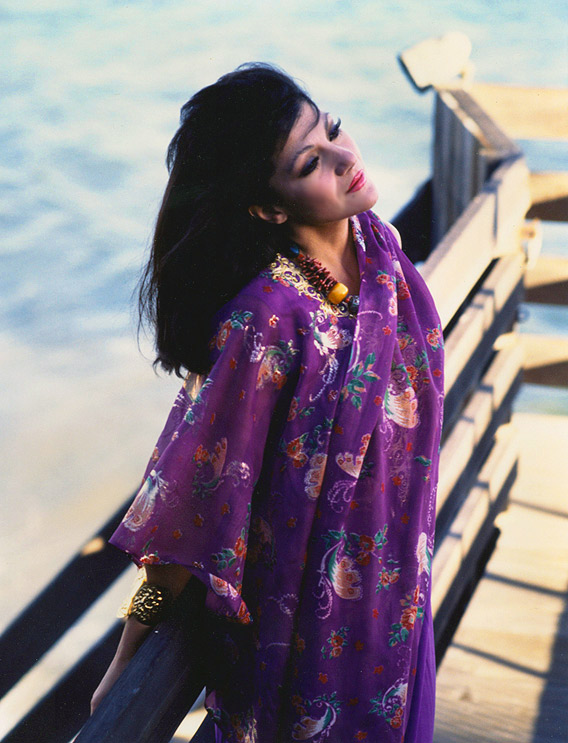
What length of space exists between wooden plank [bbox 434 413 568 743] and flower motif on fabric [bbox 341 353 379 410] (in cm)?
188

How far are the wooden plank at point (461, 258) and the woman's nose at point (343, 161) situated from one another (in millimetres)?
737

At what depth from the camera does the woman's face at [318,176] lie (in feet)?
3.38

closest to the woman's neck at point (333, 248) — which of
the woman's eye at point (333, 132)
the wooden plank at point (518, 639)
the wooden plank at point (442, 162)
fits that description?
the woman's eye at point (333, 132)

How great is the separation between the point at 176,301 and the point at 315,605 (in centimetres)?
39

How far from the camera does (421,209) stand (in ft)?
14.7

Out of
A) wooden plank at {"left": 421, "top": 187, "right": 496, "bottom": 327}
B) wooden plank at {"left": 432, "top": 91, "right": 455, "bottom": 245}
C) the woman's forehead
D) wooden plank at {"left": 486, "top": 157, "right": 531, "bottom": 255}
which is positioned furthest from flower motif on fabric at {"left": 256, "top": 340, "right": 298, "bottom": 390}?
wooden plank at {"left": 432, "top": 91, "right": 455, "bottom": 245}

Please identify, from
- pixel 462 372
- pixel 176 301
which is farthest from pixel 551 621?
pixel 176 301

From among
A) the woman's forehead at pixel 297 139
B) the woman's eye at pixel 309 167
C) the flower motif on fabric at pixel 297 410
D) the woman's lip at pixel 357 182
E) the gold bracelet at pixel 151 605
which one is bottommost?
the gold bracelet at pixel 151 605

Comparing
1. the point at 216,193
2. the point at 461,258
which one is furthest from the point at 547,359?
the point at 216,193

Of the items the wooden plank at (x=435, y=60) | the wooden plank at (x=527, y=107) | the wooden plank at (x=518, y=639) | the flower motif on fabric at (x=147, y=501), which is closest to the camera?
the flower motif on fabric at (x=147, y=501)

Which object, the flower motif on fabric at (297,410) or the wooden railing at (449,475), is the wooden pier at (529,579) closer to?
the wooden railing at (449,475)

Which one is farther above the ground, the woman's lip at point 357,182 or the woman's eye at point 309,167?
the woman's eye at point 309,167

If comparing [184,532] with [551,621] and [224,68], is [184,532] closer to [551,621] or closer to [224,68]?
[551,621]

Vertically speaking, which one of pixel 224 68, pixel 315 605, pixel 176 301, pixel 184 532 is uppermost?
pixel 176 301
